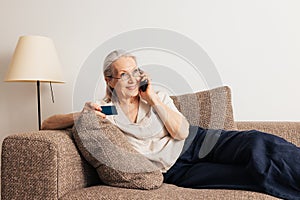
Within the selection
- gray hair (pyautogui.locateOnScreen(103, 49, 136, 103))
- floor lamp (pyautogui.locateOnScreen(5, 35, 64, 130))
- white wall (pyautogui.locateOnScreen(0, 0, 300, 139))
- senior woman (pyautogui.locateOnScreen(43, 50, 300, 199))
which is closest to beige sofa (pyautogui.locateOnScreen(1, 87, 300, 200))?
senior woman (pyautogui.locateOnScreen(43, 50, 300, 199))

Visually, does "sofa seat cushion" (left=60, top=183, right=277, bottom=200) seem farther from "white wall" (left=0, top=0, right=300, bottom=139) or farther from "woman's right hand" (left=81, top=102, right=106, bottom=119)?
"white wall" (left=0, top=0, right=300, bottom=139)

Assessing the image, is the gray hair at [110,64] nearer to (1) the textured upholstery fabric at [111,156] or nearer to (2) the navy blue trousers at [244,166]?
(1) the textured upholstery fabric at [111,156]

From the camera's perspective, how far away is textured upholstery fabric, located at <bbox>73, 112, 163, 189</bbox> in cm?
185

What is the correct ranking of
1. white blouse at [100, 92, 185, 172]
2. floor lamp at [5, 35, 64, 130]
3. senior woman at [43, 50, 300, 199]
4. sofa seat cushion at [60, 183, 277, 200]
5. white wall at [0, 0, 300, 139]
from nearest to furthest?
sofa seat cushion at [60, 183, 277, 200]
senior woman at [43, 50, 300, 199]
white blouse at [100, 92, 185, 172]
floor lamp at [5, 35, 64, 130]
white wall at [0, 0, 300, 139]

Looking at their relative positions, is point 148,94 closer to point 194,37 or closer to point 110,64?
point 110,64

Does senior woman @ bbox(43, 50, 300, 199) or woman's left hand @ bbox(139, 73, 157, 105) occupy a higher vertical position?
woman's left hand @ bbox(139, 73, 157, 105)

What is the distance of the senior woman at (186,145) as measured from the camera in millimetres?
1784

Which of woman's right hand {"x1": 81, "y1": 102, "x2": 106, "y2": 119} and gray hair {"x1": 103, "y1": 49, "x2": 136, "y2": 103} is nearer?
woman's right hand {"x1": 81, "y1": 102, "x2": 106, "y2": 119}

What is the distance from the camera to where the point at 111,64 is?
2193mm

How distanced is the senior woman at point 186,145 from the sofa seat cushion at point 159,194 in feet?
0.31

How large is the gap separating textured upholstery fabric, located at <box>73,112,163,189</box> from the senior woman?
0.28ft

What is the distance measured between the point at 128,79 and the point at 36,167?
2.08 feet

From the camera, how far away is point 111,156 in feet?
6.10

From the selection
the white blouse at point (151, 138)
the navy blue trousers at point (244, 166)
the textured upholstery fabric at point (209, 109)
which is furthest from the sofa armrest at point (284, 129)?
the white blouse at point (151, 138)
